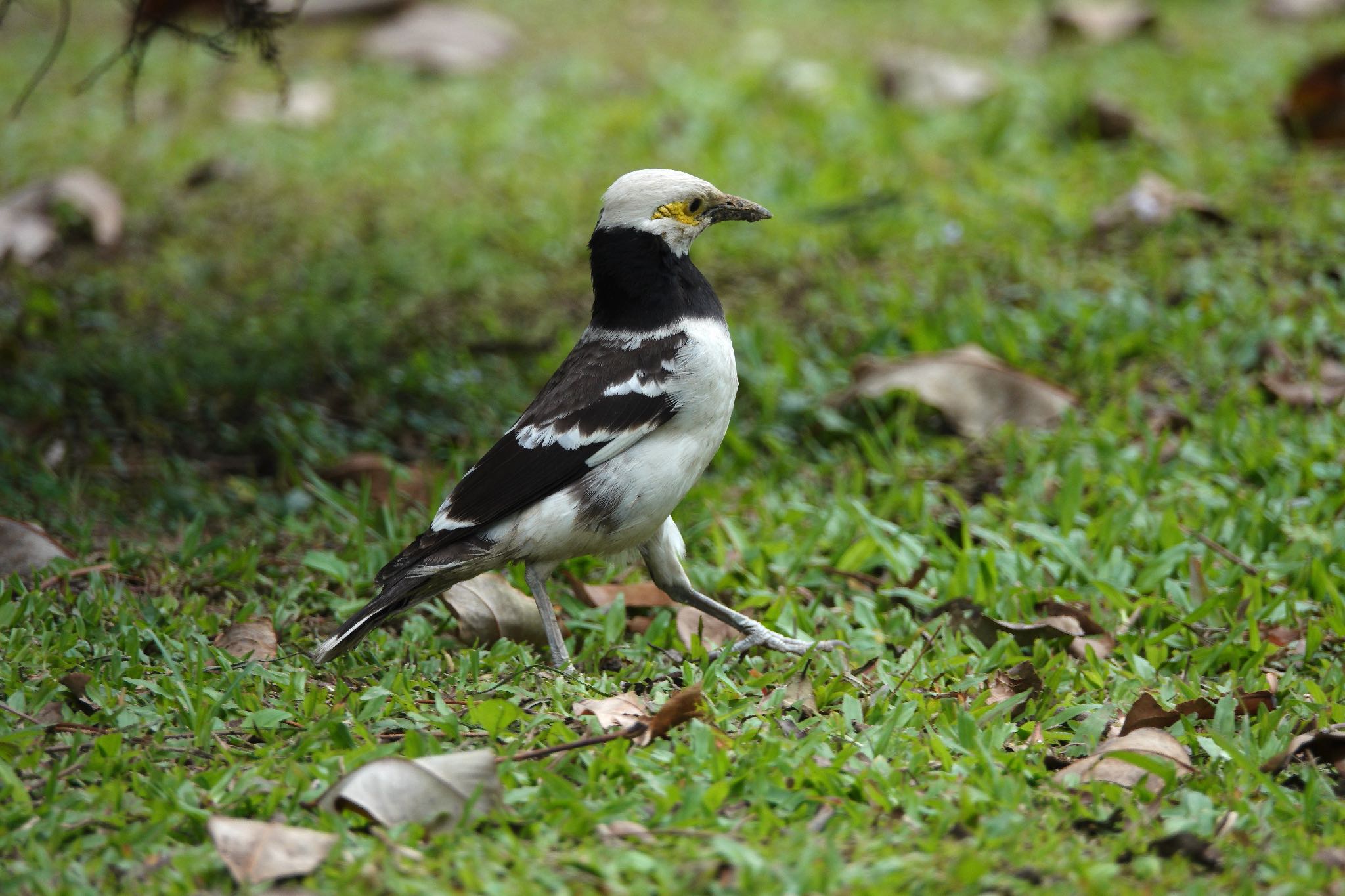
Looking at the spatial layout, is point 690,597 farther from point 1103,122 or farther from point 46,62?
point 1103,122

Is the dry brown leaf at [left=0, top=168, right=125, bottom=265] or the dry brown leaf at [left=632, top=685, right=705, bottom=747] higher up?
the dry brown leaf at [left=0, top=168, right=125, bottom=265]

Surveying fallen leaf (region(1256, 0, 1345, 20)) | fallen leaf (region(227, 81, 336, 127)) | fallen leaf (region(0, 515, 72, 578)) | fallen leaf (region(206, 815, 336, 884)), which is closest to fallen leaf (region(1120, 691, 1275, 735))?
fallen leaf (region(206, 815, 336, 884))

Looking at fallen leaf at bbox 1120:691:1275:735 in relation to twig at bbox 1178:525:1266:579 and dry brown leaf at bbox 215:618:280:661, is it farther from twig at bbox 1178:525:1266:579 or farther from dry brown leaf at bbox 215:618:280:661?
dry brown leaf at bbox 215:618:280:661

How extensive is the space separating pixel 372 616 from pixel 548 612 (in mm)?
544

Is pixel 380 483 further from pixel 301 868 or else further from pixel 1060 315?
pixel 1060 315

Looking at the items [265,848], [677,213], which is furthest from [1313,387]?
[265,848]

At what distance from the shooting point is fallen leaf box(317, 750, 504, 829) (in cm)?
302

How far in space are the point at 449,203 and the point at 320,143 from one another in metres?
1.47

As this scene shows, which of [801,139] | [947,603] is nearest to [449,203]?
[801,139]

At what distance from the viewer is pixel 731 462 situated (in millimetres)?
5605

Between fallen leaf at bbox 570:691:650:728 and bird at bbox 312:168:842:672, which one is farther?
bird at bbox 312:168:842:672

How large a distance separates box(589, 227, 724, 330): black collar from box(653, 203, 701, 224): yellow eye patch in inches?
3.1

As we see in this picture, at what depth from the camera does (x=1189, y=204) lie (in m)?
6.84

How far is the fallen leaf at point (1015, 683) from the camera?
3.88 m
